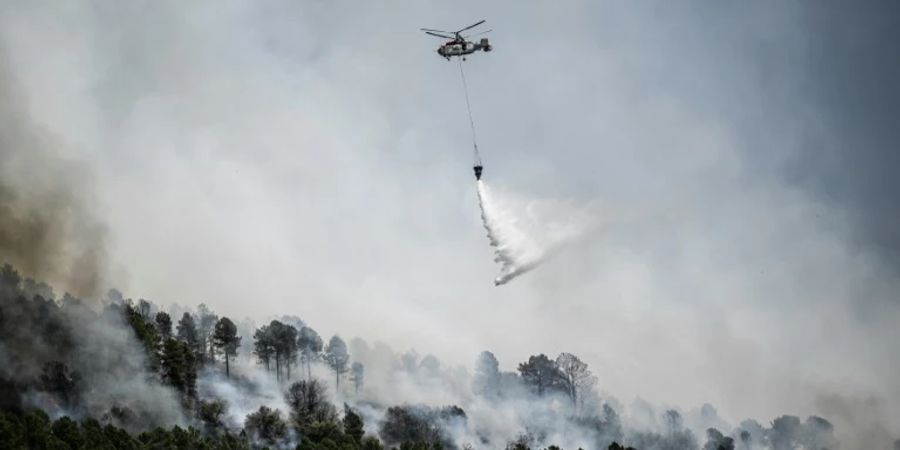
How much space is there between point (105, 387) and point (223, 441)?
3464 centimetres

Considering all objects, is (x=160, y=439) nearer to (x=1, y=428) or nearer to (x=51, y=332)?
(x=1, y=428)

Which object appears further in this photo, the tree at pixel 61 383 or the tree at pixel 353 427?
the tree at pixel 353 427

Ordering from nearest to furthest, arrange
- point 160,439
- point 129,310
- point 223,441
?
point 160,439 → point 223,441 → point 129,310

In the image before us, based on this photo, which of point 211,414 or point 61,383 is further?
point 211,414

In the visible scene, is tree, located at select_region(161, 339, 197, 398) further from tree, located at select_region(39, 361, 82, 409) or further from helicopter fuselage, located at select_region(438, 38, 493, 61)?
helicopter fuselage, located at select_region(438, 38, 493, 61)

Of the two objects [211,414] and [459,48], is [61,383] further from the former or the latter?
[459,48]

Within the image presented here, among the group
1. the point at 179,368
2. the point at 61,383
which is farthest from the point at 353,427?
the point at 61,383

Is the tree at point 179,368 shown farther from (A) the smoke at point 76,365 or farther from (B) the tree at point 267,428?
(B) the tree at point 267,428

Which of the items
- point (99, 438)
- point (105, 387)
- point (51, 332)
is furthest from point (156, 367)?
point (99, 438)

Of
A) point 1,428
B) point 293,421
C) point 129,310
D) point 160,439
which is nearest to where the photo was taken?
point 1,428

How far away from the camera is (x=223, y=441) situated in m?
143

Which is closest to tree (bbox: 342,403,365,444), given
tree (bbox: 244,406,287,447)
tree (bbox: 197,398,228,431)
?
tree (bbox: 244,406,287,447)

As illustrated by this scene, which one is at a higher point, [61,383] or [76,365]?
[76,365]

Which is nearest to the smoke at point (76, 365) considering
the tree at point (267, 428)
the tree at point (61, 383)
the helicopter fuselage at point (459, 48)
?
the tree at point (61, 383)
